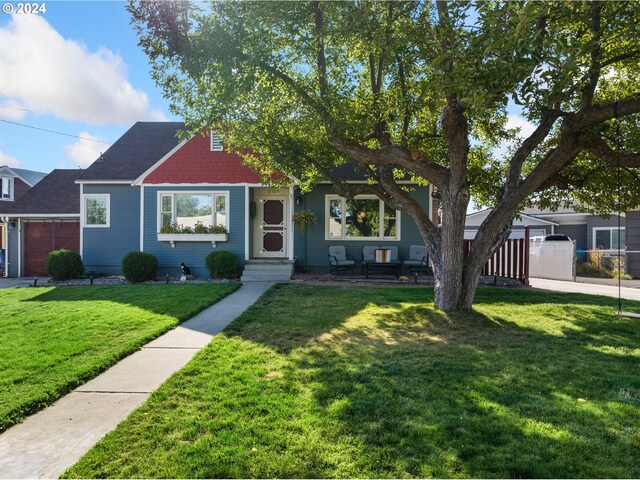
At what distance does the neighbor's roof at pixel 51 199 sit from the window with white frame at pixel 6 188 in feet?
21.8

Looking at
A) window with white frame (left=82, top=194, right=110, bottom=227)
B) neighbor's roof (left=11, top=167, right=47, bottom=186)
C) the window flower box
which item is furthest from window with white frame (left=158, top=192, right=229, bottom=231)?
neighbor's roof (left=11, top=167, right=47, bottom=186)

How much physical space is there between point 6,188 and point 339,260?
21600mm

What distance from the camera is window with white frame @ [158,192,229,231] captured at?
1398 cm

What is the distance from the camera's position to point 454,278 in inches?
291

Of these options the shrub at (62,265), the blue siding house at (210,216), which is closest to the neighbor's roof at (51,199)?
the blue siding house at (210,216)

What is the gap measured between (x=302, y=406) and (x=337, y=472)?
98cm

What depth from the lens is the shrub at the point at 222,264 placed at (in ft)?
42.5

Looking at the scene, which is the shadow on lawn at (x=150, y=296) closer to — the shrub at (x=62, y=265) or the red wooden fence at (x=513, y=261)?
the shrub at (x=62, y=265)

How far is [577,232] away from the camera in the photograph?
22469 mm

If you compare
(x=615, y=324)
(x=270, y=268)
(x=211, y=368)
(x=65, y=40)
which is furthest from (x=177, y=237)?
(x=615, y=324)

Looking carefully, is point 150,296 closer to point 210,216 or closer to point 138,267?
point 138,267

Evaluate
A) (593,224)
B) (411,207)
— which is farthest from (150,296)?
(593,224)

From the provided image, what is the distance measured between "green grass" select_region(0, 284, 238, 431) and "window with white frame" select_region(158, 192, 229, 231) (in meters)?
3.37

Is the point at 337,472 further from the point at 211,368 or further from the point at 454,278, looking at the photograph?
the point at 454,278
